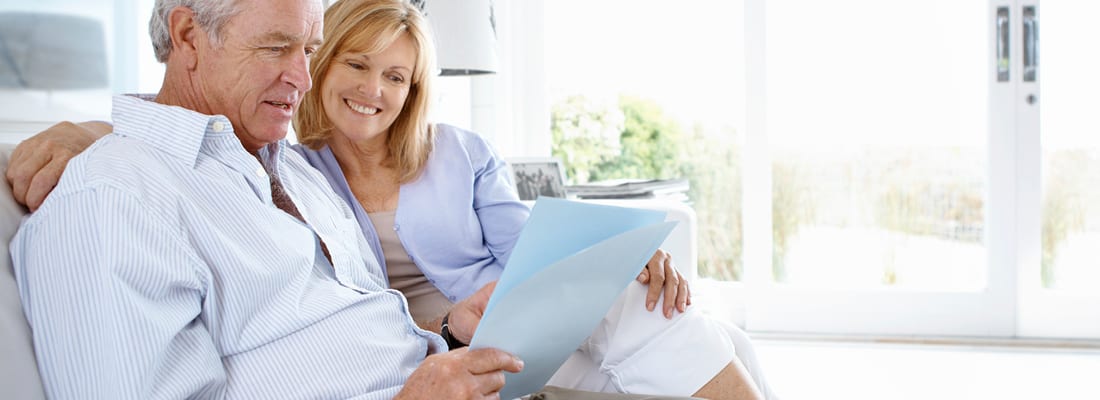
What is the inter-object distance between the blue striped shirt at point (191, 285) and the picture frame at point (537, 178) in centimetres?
131

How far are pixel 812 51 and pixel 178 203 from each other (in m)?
2.93

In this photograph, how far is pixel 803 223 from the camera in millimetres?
3559

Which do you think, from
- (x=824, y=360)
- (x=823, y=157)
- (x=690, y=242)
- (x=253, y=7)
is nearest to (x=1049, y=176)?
(x=823, y=157)

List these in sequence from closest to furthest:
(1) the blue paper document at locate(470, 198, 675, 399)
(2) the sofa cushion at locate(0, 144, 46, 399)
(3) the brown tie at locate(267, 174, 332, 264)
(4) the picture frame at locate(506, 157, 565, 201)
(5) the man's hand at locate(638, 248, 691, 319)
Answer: (2) the sofa cushion at locate(0, 144, 46, 399)
(1) the blue paper document at locate(470, 198, 675, 399)
(3) the brown tie at locate(267, 174, 332, 264)
(5) the man's hand at locate(638, 248, 691, 319)
(4) the picture frame at locate(506, 157, 565, 201)

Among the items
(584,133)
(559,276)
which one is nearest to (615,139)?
(584,133)

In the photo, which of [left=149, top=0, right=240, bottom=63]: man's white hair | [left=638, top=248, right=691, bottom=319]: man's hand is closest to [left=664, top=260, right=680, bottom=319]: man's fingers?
[left=638, top=248, right=691, bottom=319]: man's hand

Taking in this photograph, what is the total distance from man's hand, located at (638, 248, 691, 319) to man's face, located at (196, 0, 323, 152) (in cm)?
57

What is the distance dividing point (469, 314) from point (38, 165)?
2.04 feet

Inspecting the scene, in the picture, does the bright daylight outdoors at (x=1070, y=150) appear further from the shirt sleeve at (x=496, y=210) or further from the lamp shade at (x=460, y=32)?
the shirt sleeve at (x=496, y=210)

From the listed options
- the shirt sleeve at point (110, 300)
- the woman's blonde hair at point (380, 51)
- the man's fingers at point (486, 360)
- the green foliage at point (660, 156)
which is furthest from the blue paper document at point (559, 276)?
the green foliage at point (660, 156)

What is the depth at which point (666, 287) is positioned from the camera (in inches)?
53.4

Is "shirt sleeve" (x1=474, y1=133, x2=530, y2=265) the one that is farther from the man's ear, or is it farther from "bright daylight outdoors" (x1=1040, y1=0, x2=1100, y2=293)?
"bright daylight outdoors" (x1=1040, y1=0, x2=1100, y2=293)

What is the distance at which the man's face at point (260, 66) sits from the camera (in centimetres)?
114

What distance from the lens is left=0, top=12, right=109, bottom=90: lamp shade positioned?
118 cm
